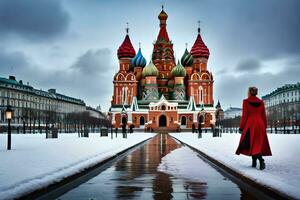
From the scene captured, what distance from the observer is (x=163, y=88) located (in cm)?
11531

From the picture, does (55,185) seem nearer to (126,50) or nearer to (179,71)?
(179,71)

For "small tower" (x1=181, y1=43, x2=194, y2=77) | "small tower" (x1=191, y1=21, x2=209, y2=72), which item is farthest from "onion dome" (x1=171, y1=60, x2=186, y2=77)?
"small tower" (x1=181, y1=43, x2=194, y2=77)

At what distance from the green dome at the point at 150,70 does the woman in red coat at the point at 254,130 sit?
97825 millimetres

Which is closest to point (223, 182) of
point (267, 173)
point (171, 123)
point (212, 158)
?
point (267, 173)

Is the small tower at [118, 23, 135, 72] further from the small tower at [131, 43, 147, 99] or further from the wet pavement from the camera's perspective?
the wet pavement

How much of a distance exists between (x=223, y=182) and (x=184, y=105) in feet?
323

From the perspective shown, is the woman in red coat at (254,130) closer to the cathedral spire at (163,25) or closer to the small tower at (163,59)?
the small tower at (163,59)

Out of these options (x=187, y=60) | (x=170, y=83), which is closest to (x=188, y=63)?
(x=187, y=60)

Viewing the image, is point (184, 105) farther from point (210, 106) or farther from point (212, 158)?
point (212, 158)

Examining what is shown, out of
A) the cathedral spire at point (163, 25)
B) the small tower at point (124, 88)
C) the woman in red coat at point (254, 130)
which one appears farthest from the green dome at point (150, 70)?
the woman in red coat at point (254, 130)

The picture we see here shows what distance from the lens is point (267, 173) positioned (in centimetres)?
1098

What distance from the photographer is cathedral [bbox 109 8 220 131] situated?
343 feet

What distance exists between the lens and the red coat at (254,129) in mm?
11789

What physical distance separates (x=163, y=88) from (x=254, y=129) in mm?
103539
